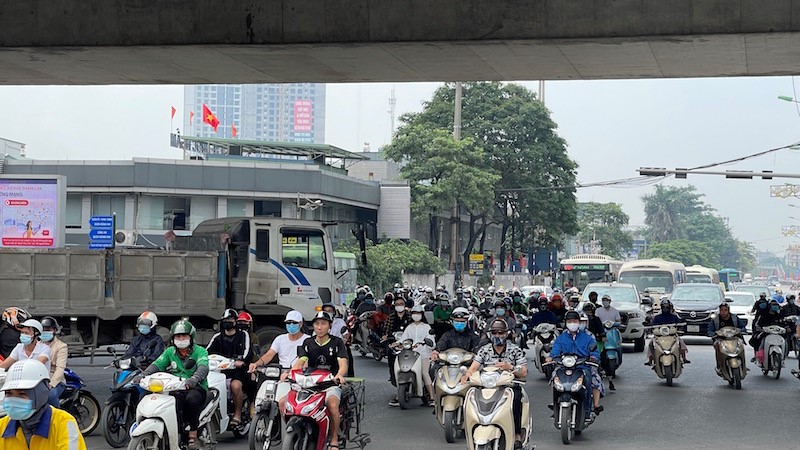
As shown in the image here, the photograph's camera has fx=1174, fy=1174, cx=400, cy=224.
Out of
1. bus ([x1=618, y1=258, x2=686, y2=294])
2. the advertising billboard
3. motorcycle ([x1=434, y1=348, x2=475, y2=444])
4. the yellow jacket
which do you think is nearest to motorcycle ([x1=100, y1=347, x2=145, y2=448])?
motorcycle ([x1=434, y1=348, x2=475, y2=444])

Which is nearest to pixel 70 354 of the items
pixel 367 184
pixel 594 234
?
pixel 367 184

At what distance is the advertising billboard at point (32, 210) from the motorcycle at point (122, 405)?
16870 millimetres

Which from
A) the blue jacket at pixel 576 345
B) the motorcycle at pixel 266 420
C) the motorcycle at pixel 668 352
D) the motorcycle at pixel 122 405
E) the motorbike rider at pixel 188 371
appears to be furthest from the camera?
the motorcycle at pixel 668 352

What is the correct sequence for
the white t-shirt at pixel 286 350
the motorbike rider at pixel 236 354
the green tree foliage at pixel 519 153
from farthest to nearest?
the green tree foliage at pixel 519 153
the motorbike rider at pixel 236 354
the white t-shirt at pixel 286 350

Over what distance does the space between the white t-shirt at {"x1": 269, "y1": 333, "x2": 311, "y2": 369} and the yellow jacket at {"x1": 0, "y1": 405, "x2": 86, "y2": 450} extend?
6890mm

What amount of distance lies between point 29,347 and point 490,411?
16.5ft

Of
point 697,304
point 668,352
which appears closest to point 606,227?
point 697,304

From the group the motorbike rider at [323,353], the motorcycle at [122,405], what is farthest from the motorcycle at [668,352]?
the motorcycle at [122,405]

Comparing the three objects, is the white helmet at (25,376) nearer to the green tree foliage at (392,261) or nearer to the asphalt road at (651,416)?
the asphalt road at (651,416)

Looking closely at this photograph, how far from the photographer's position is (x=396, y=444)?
13.5 meters

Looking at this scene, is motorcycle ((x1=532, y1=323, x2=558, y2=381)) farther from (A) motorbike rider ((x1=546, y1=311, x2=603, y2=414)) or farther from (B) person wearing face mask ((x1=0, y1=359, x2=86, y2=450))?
(B) person wearing face mask ((x1=0, y1=359, x2=86, y2=450))

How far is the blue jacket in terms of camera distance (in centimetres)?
1416

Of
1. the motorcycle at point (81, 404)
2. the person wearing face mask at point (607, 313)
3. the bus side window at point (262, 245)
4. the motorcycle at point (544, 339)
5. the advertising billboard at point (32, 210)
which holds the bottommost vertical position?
the motorcycle at point (81, 404)

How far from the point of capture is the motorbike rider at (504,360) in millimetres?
12055
